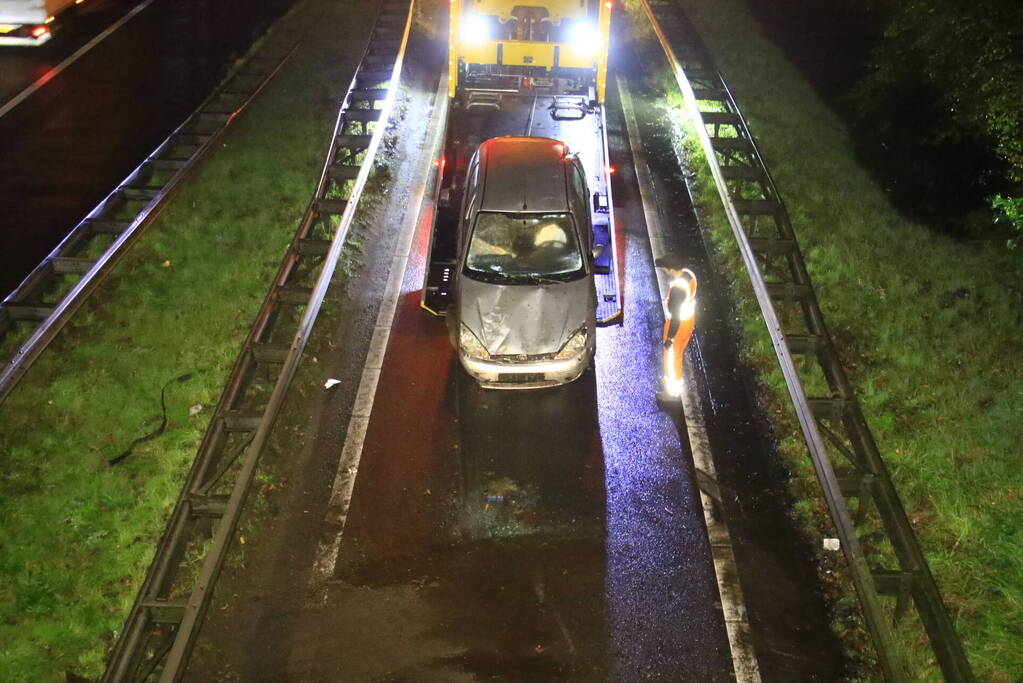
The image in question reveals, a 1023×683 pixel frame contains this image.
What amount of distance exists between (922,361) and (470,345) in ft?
17.0

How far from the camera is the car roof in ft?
35.1

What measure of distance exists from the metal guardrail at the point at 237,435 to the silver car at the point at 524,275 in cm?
192

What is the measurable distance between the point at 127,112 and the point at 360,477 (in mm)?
11106

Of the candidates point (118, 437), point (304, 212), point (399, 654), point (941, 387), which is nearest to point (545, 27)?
point (304, 212)

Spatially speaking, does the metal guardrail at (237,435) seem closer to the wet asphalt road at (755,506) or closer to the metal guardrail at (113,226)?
the metal guardrail at (113,226)

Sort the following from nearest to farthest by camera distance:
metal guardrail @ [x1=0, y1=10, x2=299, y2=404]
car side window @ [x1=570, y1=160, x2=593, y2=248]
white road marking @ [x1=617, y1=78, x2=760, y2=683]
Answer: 1. white road marking @ [x1=617, y1=78, x2=760, y2=683]
2. metal guardrail @ [x1=0, y1=10, x2=299, y2=404]
3. car side window @ [x1=570, y1=160, x2=593, y2=248]

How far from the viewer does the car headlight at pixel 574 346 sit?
964 centimetres

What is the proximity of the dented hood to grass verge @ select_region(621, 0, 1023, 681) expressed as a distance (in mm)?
2276

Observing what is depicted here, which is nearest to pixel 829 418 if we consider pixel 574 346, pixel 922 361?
pixel 922 361

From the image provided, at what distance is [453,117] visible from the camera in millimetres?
14406

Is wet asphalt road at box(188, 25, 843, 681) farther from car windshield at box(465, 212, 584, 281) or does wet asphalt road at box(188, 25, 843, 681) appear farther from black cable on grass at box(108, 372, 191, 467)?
black cable on grass at box(108, 372, 191, 467)

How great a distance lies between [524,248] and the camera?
1040 centimetres

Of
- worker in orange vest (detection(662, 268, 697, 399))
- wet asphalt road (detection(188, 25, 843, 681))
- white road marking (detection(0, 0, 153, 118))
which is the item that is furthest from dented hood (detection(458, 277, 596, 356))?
white road marking (detection(0, 0, 153, 118))

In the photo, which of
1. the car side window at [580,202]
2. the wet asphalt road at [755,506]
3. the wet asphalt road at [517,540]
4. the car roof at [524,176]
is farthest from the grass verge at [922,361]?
the car roof at [524,176]
